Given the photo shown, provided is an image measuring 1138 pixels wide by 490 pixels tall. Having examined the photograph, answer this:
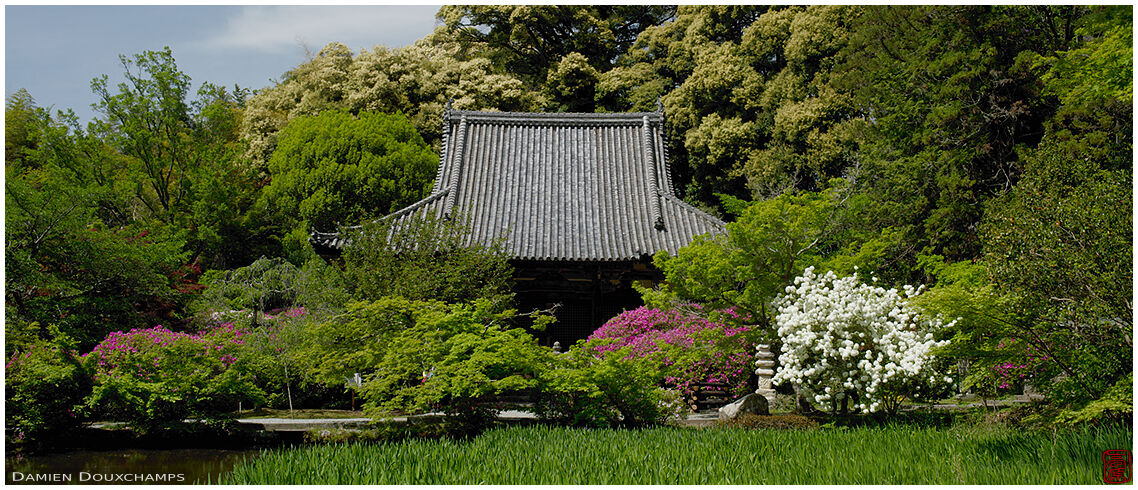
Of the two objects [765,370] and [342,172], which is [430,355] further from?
[342,172]

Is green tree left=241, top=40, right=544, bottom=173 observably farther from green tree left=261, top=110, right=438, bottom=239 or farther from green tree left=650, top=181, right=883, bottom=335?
green tree left=650, top=181, right=883, bottom=335

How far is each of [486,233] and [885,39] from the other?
32.9ft

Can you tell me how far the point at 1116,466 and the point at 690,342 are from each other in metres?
4.88

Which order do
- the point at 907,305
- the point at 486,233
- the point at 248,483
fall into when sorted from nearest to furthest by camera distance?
the point at 248,483, the point at 907,305, the point at 486,233

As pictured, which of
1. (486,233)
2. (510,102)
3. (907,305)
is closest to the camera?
(907,305)

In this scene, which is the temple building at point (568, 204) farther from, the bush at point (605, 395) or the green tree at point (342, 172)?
the bush at point (605, 395)

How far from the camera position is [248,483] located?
4.48 m

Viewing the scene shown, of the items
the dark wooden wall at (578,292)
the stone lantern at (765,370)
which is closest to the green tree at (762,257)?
the stone lantern at (765,370)

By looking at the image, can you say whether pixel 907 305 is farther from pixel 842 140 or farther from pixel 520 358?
pixel 842 140

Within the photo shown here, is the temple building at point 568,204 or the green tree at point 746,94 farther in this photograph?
the green tree at point 746,94

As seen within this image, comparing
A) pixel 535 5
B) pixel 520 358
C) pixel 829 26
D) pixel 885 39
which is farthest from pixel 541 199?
pixel 535 5

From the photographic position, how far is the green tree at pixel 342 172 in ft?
59.5

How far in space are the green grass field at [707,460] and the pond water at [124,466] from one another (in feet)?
3.33

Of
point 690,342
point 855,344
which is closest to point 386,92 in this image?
point 690,342
